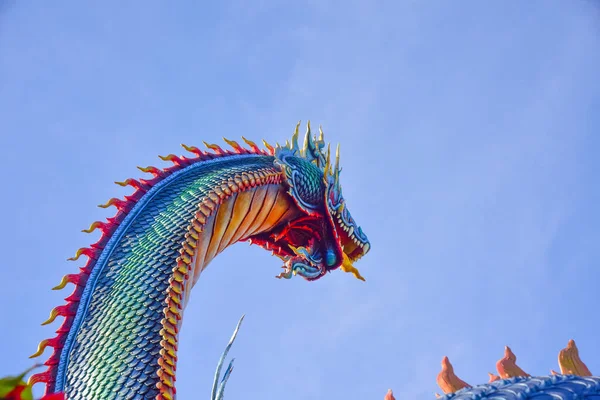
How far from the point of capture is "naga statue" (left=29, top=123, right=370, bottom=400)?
6.21 metres

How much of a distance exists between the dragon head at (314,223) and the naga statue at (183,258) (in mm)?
16

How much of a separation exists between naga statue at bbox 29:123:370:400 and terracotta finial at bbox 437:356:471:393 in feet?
6.84

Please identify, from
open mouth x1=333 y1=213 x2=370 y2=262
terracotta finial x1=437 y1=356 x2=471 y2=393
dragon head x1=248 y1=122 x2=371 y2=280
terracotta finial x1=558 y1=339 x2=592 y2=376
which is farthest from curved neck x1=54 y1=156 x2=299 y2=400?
terracotta finial x1=558 y1=339 x2=592 y2=376

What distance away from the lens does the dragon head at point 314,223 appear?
9.52 metres

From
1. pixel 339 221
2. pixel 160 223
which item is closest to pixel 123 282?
pixel 160 223

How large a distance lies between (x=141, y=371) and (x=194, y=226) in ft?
5.64

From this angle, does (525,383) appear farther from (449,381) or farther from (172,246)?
(172,246)

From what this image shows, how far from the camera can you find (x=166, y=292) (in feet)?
21.8

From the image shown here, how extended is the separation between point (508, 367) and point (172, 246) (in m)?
3.38

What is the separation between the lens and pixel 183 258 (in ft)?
22.6

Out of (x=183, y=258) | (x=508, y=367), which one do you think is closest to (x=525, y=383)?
(x=508, y=367)

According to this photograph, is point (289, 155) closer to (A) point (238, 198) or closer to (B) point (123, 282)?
(A) point (238, 198)

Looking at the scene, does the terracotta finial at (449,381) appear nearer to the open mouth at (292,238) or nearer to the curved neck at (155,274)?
the curved neck at (155,274)

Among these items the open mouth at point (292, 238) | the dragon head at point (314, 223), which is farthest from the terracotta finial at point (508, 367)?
the open mouth at point (292, 238)
